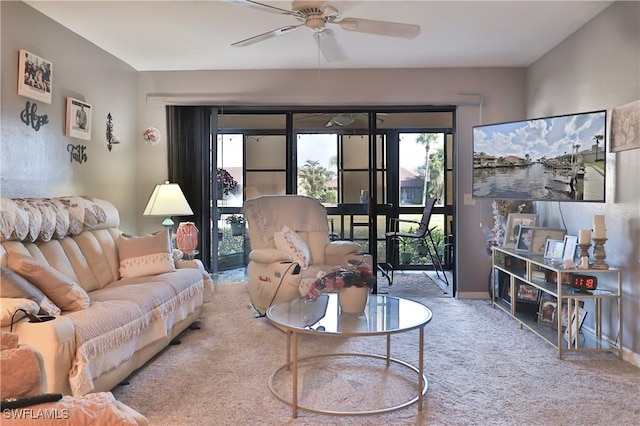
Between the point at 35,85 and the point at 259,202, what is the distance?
190 cm

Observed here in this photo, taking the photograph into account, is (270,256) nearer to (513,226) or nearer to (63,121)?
(63,121)

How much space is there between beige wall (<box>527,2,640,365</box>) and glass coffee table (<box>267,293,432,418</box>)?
4.67 ft

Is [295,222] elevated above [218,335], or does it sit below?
above

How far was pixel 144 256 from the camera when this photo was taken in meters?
3.39

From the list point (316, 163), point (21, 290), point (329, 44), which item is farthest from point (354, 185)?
point (21, 290)

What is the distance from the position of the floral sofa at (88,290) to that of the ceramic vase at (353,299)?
3.70ft

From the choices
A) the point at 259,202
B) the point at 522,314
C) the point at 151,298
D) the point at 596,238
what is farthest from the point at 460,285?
the point at 151,298

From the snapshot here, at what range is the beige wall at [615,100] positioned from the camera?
2.93m

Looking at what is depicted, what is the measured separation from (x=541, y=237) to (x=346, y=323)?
2.09 m

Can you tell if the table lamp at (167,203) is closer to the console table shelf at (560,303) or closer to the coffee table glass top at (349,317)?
the coffee table glass top at (349,317)

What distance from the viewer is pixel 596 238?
3023 mm

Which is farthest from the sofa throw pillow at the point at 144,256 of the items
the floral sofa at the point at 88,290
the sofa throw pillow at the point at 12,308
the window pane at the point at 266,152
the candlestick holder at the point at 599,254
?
the candlestick holder at the point at 599,254

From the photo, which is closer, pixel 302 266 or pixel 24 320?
pixel 24 320

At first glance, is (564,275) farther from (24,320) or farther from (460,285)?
(24,320)
